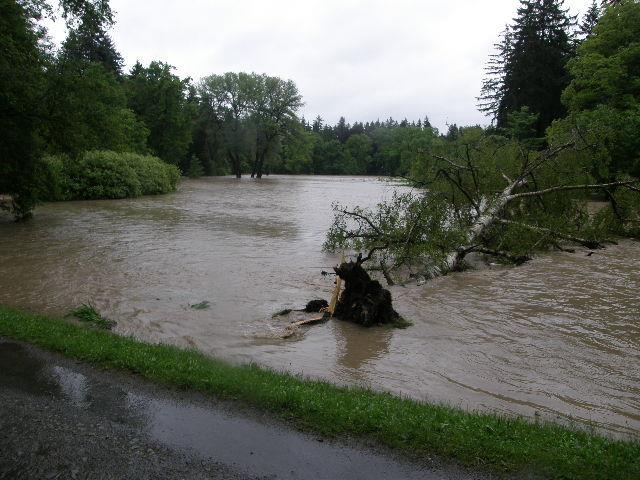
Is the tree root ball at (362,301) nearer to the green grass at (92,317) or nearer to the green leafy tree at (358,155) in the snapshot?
the green grass at (92,317)

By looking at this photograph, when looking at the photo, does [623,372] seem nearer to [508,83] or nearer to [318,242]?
[318,242]

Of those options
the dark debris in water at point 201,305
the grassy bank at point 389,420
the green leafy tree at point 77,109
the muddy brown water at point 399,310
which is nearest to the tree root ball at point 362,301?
the muddy brown water at point 399,310

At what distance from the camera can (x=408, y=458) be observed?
4.22 meters

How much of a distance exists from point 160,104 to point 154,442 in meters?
58.8

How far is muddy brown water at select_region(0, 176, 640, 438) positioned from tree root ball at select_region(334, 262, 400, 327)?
0.32 metres

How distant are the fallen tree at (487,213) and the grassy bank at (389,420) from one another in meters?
7.07

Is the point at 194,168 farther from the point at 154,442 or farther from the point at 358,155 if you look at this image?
the point at 154,442

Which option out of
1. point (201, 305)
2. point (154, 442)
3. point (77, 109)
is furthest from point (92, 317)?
point (77, 109)

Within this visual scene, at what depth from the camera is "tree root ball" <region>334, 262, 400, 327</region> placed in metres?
9.32

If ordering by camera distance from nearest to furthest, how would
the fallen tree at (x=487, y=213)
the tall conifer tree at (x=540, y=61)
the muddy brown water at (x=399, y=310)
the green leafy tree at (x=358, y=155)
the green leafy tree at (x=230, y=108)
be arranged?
the muddy brown water at (x=399, y=310)
the fallen tree at (x=487, y=213)
the tall conifer tree at (x=540, y=61)
the green leafy tree at (x=230, y=108)
the green leafy tree at (x=358, y=155)

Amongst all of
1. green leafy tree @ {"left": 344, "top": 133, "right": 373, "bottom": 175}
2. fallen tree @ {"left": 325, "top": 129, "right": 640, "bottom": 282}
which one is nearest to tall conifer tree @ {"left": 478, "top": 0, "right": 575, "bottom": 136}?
fallen tree @ {"left": 325, "top": 129, "right": 640, "bottom": 282}

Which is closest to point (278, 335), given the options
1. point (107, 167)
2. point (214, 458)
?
point (214, 458)

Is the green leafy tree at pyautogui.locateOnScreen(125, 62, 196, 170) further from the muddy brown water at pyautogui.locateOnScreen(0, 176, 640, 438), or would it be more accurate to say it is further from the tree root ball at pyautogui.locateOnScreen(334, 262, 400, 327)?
the tree root ball at pyautogui.locateOnScreen(334, 262, 400, 327)

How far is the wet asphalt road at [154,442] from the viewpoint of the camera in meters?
3.99
